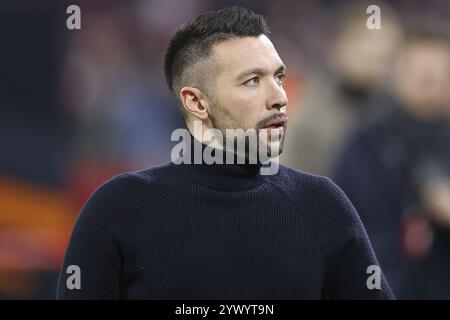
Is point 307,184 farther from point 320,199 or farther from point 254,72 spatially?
point 254,72

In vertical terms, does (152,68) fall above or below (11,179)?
above

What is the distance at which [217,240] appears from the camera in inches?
110

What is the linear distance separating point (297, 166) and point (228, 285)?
2.67 meters

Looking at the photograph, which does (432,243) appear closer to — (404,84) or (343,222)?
(404,84)

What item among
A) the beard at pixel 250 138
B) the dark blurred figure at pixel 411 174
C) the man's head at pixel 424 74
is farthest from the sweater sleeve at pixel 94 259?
the man's head at pixel 424 74

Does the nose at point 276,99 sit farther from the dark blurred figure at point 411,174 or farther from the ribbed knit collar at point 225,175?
the dark blurred figure at point 411,174

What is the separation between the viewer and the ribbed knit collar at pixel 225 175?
9.46ft

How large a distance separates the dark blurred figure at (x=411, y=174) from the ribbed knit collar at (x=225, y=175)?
1.81 metres

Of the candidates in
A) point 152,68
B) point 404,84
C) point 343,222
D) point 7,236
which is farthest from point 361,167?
point 152,68

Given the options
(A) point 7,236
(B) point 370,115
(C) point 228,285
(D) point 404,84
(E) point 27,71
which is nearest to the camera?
(C) point 228,285

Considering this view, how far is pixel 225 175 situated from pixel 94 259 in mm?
407

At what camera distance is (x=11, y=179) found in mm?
7461

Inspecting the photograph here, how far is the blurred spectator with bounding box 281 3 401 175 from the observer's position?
5461 mm

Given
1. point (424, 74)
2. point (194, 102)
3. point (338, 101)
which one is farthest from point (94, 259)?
point (338, 101)
